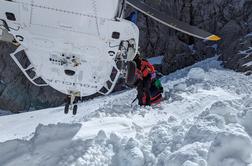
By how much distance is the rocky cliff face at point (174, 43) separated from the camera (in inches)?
939

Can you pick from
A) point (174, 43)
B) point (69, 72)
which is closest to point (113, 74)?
point (69, 72)

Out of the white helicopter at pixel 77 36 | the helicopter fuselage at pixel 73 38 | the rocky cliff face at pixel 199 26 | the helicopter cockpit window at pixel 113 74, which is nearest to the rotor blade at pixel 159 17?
the white helicopter at pixel 77 36

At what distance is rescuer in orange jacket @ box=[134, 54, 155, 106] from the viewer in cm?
1045

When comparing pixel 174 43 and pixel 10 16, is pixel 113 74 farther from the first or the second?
pixel 174 43

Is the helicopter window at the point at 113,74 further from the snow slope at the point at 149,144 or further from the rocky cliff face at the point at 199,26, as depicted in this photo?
the rocky cliff face at the point at 199,26

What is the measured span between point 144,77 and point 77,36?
3.61 m

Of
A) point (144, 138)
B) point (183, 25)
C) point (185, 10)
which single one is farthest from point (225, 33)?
point (144, 138)

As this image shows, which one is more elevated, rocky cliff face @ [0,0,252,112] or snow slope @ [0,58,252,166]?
snow slope @ [0,58,252,166]

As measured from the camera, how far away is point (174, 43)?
25047 mm

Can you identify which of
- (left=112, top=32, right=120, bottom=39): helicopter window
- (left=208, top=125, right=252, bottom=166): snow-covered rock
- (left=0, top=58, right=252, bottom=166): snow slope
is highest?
(left=112, top=32, right=120, bottom=39): helicopter window

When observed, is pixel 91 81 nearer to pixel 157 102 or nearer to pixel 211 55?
pixel 157 102

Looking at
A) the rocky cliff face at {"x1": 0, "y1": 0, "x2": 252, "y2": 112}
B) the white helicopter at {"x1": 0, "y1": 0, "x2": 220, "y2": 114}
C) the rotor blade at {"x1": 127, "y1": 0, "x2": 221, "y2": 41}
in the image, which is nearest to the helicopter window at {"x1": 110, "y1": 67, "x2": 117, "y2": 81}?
the white helicopter at {"x1": 0, "y1": 0, "x2": 220, "y2": 114}

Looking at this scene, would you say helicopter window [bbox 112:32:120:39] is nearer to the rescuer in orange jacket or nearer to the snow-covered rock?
the rescuer in orange jacket

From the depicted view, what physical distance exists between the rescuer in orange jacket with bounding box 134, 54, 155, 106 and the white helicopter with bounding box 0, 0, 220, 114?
2.21m
